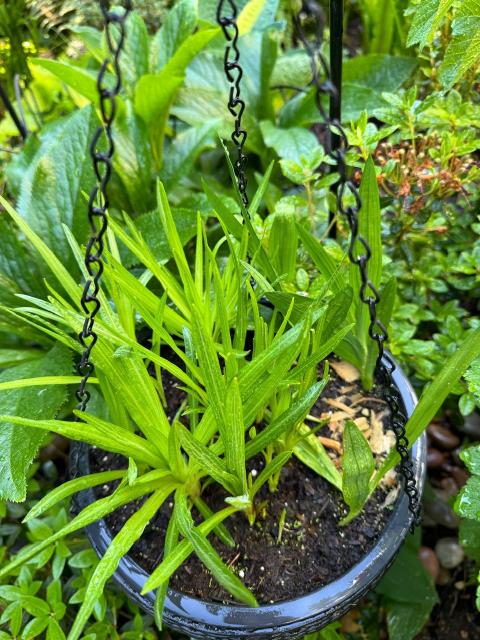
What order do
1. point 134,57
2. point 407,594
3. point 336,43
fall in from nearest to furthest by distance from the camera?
1. point 336,43
2. point 407,594
3. point 134,57

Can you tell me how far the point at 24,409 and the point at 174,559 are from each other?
363 millimetres

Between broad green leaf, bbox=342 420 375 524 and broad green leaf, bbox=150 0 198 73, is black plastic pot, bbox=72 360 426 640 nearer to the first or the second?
broad green leaf, bbox=342 420 375 524

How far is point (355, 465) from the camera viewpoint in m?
0.72

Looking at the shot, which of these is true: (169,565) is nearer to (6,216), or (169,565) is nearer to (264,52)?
(6,216)

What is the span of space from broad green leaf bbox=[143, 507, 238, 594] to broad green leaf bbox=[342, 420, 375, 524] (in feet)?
0.50

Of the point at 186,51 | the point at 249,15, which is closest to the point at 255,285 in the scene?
the point at 186,51

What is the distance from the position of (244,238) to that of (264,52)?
84 centimetres

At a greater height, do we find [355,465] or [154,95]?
[154,95]

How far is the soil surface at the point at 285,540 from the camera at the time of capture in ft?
2.53

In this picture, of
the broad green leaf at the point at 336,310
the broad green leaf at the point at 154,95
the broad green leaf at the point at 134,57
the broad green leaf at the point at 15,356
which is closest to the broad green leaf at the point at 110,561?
the broad green leaf at the point at 336,310

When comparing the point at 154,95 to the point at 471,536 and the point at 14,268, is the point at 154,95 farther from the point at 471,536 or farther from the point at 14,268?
the point at 471,536

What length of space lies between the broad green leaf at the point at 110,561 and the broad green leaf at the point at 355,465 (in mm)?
242

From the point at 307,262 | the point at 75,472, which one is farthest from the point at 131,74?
the point at 75,472

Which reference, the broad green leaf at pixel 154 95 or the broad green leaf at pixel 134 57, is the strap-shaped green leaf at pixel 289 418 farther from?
the broad green leaf at pixel 134 57
